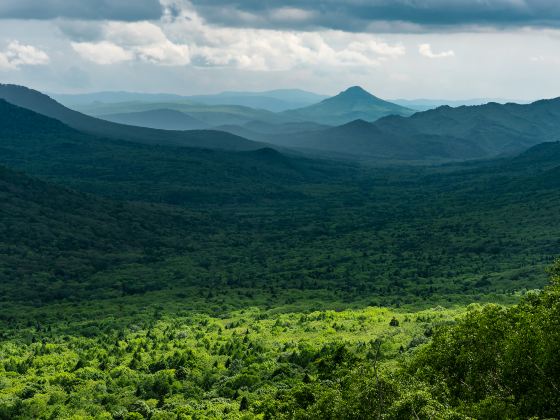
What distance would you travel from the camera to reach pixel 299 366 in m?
→ 70.4

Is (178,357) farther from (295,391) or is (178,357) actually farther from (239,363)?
(295,391)

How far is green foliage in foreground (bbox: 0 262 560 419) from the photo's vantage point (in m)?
37.7

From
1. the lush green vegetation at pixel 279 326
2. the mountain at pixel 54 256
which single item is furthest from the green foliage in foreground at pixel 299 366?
the mountain at pixel 54 256

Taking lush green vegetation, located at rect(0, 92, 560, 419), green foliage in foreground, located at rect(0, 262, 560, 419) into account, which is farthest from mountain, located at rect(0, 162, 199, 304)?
green foliage in foreground, located at rect(0, 262, 560, 419)

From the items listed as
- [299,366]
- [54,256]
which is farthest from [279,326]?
[54,256]

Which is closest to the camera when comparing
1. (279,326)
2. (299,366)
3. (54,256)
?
(299,366)

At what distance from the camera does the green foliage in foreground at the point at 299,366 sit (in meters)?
37.7

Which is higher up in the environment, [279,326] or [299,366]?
[299,366]

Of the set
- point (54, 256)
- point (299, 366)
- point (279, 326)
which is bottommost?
point (54, 256)

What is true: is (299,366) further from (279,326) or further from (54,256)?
(54,256)

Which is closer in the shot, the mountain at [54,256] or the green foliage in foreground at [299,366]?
the green foliage in foreground at [299,366]

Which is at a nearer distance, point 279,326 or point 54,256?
point 279,326

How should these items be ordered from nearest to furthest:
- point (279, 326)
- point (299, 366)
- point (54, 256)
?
point (299, 366), point (279, 326), point (54, 256)

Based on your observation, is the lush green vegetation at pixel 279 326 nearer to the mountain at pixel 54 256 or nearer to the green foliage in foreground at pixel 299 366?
the green foliage in foreground at pixel 299 366
